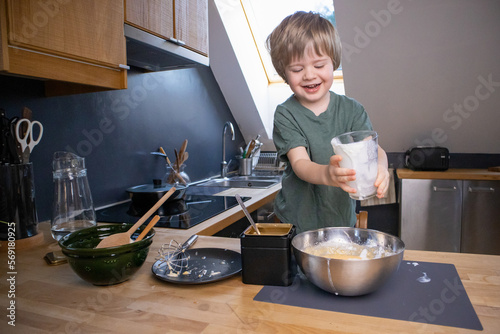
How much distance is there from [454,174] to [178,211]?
7.58ft

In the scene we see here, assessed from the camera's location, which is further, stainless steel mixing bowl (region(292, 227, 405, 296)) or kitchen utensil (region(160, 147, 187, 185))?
kitchen utensil (region(160, 147, 187, 185))

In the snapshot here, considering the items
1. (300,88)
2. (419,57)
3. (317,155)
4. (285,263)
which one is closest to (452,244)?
(419,57)

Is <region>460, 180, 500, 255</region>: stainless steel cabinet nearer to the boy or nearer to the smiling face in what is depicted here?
the boy

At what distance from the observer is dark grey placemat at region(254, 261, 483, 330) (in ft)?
2.28

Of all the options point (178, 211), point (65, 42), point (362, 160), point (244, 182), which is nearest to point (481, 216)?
point (244, 182)

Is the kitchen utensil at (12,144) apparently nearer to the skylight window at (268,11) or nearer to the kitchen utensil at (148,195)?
the kitchen utensil at (148,195)

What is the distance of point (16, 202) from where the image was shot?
1.24 meters

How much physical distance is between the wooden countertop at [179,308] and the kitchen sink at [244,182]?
5.69ft

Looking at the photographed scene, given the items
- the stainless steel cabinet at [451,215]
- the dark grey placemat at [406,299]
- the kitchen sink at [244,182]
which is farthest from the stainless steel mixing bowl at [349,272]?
the stainless steel cabinet at [451,215]

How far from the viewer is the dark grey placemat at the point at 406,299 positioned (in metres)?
0.70

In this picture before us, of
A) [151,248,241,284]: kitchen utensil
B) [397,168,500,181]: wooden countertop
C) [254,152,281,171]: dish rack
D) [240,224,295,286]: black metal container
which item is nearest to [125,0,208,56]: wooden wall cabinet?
[151,248,241,284]: kitchen utensil

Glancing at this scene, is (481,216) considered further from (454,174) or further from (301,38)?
(301,38)

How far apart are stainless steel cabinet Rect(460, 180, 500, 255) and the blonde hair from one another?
2.35m

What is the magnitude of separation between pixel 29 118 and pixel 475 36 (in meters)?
2.74
